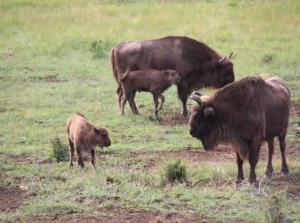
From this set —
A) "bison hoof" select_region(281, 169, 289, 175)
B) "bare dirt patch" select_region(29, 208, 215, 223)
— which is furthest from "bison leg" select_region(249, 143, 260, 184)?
"bare dirt patch" select_region(29, 208, 215, 223)

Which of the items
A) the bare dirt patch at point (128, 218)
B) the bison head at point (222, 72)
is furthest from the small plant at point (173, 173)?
the bison head at point (222, 72)

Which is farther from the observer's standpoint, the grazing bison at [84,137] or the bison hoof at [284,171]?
the grazing bison at [84,137]

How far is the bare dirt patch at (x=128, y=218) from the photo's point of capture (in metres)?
9.06

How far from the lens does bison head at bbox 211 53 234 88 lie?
668 inches

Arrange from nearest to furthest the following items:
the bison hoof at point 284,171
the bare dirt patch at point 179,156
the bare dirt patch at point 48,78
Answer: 1. the bison hoof at point 284,171
2. the bare dirt patch at point 179,156
3. the bare dirt patch at point 48,78

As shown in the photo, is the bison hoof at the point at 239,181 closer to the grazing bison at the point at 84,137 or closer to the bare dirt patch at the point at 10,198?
the grazing bison at the point at 84,137

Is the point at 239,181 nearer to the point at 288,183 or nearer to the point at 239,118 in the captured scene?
the point at 288,183

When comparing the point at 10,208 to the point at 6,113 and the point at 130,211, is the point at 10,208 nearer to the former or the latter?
the point at 130,211

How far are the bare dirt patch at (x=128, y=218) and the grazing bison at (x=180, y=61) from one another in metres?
7.04

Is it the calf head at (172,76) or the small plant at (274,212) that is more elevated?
the small plant at (274,212)

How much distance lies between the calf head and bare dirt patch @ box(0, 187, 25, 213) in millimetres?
6003

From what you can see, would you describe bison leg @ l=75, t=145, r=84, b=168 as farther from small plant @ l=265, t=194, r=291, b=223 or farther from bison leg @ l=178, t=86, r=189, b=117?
bison leg @ l=178, t=86, r=189, b=117

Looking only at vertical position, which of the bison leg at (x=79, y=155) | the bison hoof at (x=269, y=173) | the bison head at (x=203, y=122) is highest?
the bison head at (x=203, y=122)

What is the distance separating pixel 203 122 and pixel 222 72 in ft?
20.0
